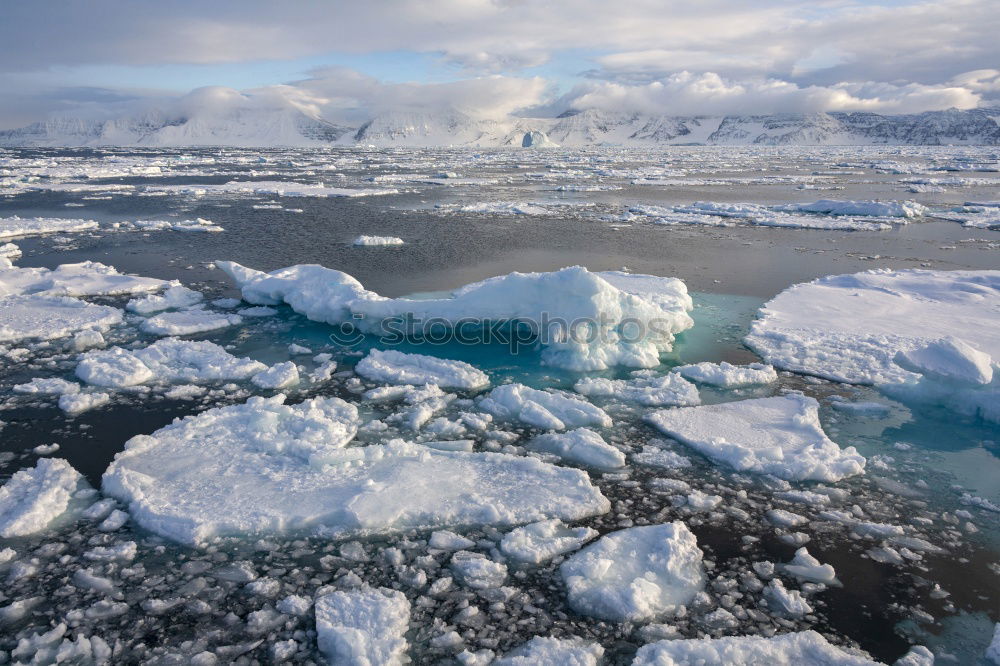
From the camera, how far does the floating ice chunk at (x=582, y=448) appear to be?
577 cm

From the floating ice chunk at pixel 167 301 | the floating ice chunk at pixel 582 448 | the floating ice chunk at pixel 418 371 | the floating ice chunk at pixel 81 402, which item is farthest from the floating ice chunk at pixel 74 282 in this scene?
the floating ice chunk at pixel 582 448

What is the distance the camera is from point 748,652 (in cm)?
356

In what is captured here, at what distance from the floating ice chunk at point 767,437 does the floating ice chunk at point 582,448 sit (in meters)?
0.87

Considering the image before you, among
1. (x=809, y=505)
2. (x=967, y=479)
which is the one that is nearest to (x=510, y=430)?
(x=809, y=505)

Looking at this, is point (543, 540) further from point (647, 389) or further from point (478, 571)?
point (647, 389)

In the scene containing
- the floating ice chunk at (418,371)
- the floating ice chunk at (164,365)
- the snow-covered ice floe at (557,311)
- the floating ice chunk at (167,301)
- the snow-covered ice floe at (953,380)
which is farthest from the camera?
the floating ice chunk at (167,301)

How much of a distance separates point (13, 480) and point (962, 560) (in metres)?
7.84

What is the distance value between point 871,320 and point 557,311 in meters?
5.75

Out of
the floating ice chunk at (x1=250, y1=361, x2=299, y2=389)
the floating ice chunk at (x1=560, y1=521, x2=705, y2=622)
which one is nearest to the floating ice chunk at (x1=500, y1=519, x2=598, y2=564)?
the floating ice chunk at (x1=560, y1=521, x2=705, y2=622)

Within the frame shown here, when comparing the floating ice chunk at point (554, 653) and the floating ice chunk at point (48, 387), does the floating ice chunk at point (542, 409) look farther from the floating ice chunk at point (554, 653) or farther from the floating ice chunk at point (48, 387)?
the floating ice chunk at point (48, 387)

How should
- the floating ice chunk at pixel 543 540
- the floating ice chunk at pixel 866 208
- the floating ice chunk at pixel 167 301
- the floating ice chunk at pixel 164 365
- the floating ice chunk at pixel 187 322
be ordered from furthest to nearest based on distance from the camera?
the floating ice chunk at pixel 866 208, the floating ice chunk at pixel 167 301, the floating ice chunk at pixel 187 322, the floating ice chunk at pixel 164 365, the floating ice chunk at pixel 543 540

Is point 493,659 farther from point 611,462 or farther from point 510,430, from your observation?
point 510,430

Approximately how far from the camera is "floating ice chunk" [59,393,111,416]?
6664 millimetres

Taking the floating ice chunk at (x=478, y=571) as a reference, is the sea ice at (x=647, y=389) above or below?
above
